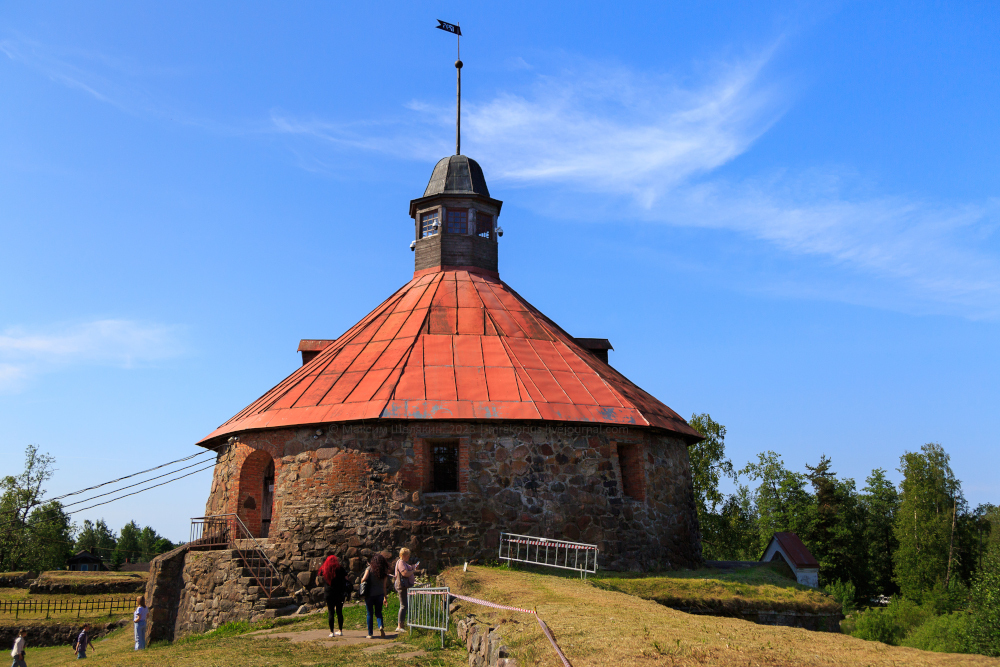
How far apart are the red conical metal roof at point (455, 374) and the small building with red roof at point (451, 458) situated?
0.05 m

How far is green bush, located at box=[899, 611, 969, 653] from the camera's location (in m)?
26.1

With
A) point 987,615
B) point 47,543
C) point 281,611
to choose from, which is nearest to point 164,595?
point 281,611

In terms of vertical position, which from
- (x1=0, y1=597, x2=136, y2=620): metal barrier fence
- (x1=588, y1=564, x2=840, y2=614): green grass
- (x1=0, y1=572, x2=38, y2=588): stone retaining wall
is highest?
(x1=588, y1=564, x2=840, y2=614): green grass

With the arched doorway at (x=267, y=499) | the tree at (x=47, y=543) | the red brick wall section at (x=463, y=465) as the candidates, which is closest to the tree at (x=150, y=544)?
the tree at (x=47, y=543)

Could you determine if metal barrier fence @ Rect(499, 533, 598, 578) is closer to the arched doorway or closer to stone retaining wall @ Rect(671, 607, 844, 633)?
stone retaining wall @ Rect(671, 607, 844, 633)

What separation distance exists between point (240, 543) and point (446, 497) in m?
4.62

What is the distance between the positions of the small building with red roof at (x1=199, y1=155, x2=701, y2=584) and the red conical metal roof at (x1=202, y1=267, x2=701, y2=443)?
0.05 m

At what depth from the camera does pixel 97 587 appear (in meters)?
25.9

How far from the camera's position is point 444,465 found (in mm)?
14352

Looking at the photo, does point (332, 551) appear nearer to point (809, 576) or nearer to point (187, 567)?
point (187, 567)

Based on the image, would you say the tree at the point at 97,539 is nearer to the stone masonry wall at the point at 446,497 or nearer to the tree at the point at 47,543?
the tree at the point at 47,543

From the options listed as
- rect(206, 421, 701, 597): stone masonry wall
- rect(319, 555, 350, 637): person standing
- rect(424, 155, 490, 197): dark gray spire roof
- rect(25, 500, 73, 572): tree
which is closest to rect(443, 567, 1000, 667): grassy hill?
rect(319, 555, 350, 637): person standing

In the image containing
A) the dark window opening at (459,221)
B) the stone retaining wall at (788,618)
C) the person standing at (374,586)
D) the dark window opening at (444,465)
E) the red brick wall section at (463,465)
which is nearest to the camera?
the person standing at (374,586)

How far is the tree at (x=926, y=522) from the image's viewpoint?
3781 centimetres
